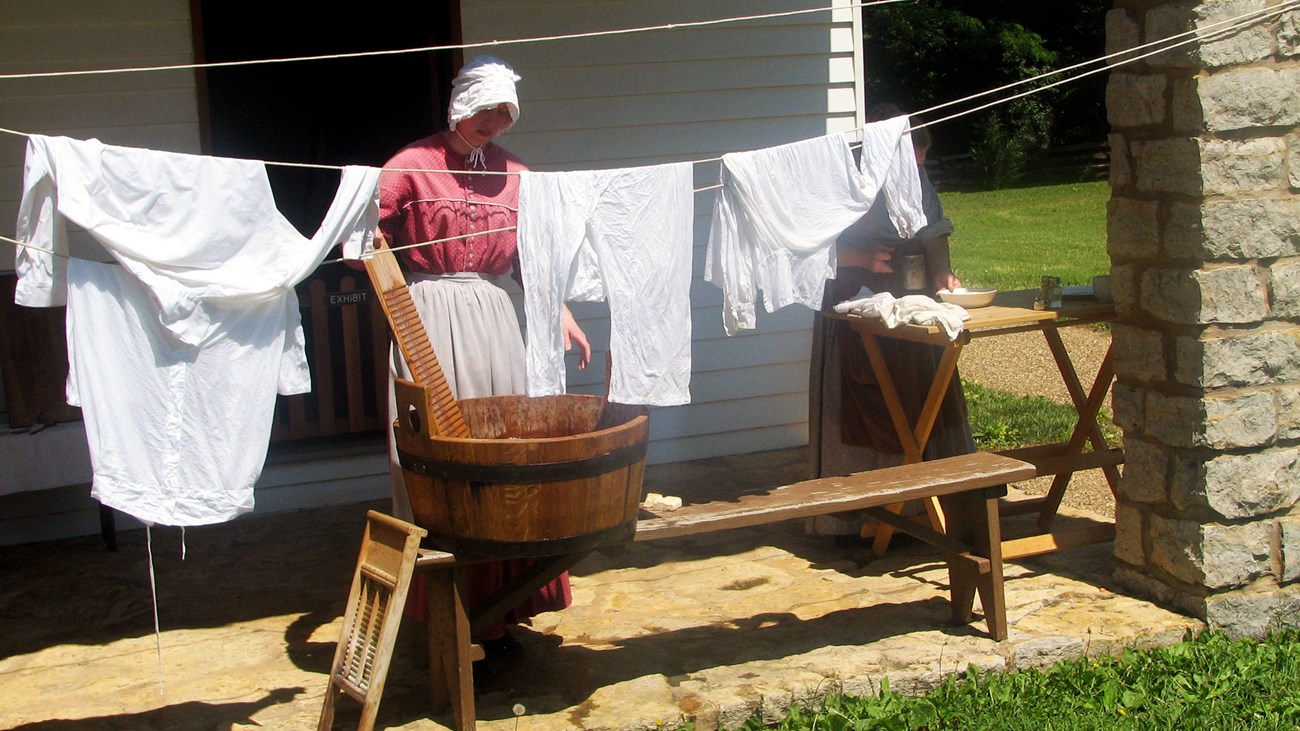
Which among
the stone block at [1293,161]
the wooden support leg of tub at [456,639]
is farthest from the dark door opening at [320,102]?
the stone block at [1293,161]

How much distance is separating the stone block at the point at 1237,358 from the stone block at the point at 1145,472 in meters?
0.29

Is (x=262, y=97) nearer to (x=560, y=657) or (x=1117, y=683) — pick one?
(x=560, y=657)

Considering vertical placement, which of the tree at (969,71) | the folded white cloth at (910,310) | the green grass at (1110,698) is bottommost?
the green grass at (1110,698)

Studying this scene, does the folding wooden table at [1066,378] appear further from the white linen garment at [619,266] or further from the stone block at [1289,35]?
the white linen garment at [619,266]

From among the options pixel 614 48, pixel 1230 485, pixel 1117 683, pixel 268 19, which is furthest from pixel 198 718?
pixel 268 19

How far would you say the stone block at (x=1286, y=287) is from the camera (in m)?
4.32

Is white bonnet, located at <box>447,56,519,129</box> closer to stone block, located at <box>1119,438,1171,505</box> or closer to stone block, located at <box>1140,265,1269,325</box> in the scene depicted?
stone block, located at <box>1140,265,1269,325</box>

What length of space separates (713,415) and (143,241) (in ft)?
12.7

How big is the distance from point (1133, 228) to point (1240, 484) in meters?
0.91

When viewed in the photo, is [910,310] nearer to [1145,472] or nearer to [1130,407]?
[1130,407]

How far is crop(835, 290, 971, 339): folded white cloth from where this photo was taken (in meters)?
4.66

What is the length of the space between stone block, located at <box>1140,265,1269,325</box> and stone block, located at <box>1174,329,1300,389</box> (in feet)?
0.19

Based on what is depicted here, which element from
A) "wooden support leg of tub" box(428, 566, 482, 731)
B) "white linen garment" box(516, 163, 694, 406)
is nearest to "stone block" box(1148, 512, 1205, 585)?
"white linen garment" box(516, 163, 694, 406)

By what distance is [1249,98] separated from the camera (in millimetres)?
4223
